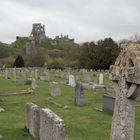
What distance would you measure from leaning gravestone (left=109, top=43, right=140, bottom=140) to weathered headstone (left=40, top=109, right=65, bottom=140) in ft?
4.53

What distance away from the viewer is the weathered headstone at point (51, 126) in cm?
785

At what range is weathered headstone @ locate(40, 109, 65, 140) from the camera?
7854 mm

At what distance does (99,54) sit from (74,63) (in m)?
12.2

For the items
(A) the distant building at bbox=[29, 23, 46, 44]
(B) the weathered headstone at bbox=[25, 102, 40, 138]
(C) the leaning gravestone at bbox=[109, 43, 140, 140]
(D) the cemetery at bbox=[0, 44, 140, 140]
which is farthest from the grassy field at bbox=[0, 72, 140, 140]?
(A) the distant building at bbox=[29, 23, 46, 44]

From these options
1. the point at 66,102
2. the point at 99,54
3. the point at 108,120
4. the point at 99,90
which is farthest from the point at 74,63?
the point at 108,120

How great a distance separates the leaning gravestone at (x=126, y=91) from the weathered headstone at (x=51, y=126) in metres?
1.38

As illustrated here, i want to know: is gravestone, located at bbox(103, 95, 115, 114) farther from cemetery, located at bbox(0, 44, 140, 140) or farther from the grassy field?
the grassy field

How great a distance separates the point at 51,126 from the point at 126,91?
2591 mm

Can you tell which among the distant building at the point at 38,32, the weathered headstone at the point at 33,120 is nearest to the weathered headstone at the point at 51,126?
the weathered headstone at the point at 33,120

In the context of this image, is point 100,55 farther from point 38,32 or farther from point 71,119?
point 38,32

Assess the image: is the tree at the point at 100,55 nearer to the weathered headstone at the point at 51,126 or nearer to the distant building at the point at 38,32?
the weathered headstone at the point at 51,126

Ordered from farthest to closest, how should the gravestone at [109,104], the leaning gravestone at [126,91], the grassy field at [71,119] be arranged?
the gravestone at [109,104]
the grassy field at [71,119]
the leaning gravestone at [126,91]

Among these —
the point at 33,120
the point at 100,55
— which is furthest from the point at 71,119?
the point at 100,55

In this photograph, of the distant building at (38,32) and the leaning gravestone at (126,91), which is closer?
the leaning gravestone at (126,91)
